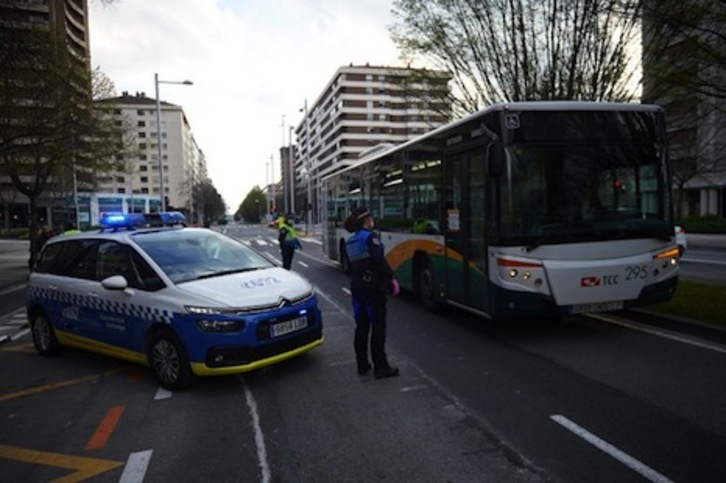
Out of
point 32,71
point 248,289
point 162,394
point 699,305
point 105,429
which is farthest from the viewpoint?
point 32,71

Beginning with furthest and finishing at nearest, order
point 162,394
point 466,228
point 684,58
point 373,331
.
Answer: point 684,58 < point 466,228 < point 373,331 < point 162,394

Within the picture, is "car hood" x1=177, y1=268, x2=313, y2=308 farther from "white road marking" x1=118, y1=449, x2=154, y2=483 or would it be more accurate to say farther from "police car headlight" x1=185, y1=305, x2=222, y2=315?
"white road marking" x1=118, y1=449, x2=154, y2=483

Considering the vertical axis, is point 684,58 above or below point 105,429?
above

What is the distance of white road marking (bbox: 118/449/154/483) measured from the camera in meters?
3.83

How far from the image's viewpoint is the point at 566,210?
7.01m

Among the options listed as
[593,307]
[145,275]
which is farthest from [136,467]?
[593,307]

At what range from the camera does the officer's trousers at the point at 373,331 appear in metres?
5.99

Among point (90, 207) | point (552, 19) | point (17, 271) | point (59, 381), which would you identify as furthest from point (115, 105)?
point (90, 207)

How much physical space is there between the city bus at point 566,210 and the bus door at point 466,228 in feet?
0.09

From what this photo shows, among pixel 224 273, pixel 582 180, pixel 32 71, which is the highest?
pixel 32 71

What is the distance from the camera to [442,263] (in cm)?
892

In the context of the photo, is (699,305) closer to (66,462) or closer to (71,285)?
(66,462)

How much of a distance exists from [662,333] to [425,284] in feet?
12.7

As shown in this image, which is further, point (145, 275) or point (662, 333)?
point (662, 333)
